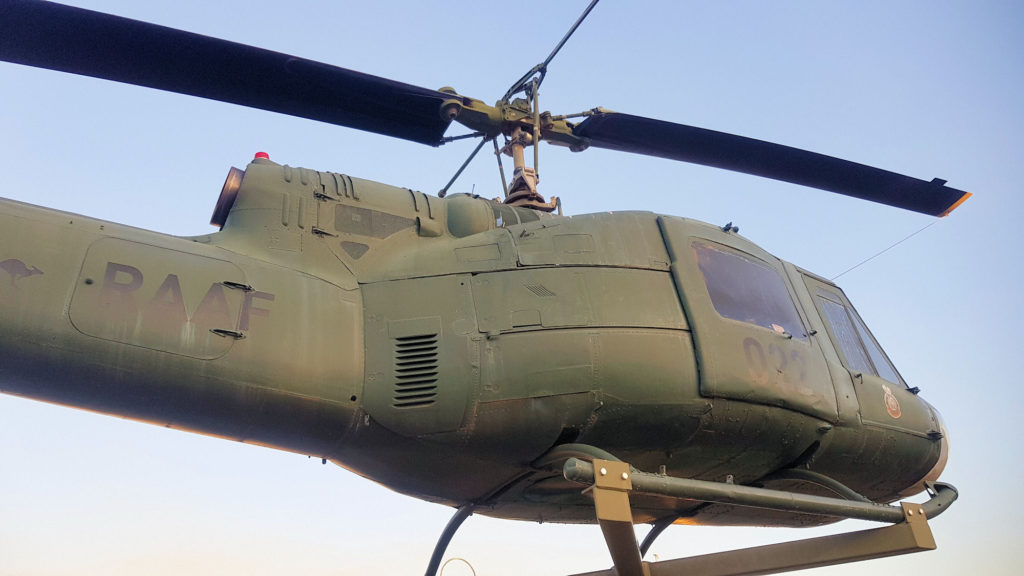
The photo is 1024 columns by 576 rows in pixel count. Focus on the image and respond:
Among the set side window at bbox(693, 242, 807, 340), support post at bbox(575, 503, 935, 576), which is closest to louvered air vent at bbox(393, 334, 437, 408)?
side window at bbox(693, 242, 807, 340)

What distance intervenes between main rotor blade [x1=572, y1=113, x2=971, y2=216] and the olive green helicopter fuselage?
4.90 ft

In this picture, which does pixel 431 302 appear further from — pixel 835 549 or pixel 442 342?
pixel 835 549

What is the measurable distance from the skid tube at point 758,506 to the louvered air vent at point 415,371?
3.12ft

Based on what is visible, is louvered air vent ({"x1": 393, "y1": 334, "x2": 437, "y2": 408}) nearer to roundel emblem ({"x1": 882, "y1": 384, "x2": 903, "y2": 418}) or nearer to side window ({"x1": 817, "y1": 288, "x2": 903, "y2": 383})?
side window ({"x1": 817, "y1": 288, "x2": 903, "y2": 383})

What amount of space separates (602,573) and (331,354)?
328 centimetres

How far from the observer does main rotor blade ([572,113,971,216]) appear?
7.77 m

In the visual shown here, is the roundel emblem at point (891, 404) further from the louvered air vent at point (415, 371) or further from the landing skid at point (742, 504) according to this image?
the louvered air vent at point (415, 371)

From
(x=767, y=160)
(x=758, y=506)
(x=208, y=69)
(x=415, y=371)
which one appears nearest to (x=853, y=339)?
(x=767, y=160)

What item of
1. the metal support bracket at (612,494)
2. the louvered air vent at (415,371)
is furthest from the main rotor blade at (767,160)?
the metal support bracket at (612,494)

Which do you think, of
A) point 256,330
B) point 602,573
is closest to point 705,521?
point 602,573

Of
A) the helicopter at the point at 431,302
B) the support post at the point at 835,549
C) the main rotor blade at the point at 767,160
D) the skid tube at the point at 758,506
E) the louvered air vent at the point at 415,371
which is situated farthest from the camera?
the main rotor blade at the point at 767,160

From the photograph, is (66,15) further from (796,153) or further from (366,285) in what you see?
(796,153)

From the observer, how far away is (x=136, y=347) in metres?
4.58

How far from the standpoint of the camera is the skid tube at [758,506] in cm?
487
